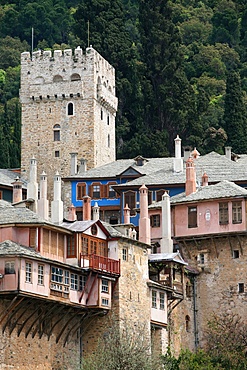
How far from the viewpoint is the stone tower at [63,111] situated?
327 ft

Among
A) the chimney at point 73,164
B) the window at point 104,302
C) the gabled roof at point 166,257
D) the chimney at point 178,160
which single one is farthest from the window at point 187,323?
the chimney at point 73,164

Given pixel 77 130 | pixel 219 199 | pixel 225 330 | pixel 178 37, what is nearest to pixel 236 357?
pixel 225 330

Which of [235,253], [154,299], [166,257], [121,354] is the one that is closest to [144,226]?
[166,257]

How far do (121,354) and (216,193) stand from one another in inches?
694

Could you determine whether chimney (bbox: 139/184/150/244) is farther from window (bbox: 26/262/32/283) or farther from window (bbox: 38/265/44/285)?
window (bbox: 26/262/32/283)

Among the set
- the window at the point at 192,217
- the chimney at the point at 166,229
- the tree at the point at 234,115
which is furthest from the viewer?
the tree at the point at 234,115

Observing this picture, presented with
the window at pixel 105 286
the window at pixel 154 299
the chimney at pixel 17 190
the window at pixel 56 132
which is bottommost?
the window at pixel 154 299

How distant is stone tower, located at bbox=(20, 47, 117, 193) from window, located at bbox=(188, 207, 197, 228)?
24.0m

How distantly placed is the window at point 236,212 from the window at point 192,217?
240 centimetres

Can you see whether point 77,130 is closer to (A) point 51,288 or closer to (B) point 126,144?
(B) point 126,144

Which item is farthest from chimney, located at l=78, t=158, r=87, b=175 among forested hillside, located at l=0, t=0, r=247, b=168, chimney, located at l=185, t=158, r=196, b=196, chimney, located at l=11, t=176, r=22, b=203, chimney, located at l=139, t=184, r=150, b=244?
chimney, located at l=139, t=184, r=150, b=244

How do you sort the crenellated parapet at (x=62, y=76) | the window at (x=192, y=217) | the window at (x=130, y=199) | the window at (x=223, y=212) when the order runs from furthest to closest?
the crenellated parapet at (x=62, y=76), the window at (x=130, y=199), the window at (x=192, y=217), the window at (x=223, y=212)

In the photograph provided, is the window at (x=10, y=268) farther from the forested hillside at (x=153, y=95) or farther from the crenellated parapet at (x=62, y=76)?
the forested hillside at (x=153, y=95)

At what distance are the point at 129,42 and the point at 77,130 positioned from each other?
17.8 m
